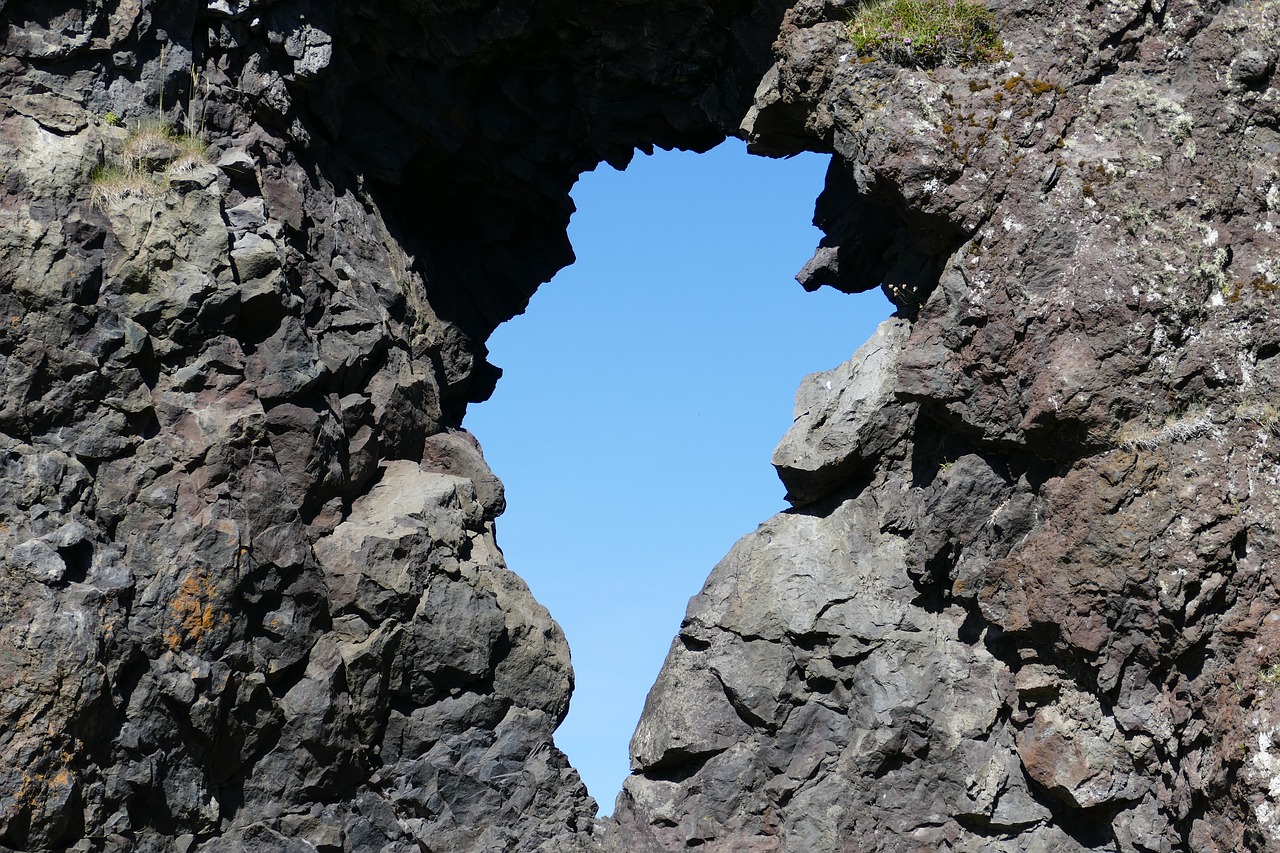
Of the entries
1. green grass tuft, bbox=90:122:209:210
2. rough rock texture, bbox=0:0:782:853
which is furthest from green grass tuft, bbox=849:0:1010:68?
green grass tuft, bbox=90:122:209:210

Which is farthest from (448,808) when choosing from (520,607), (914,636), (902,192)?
(902,192)

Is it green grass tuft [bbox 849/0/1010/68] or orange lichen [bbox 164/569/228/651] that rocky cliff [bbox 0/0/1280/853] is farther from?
green grass tuft [bbox 849/0/1010/68]

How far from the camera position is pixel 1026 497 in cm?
1293

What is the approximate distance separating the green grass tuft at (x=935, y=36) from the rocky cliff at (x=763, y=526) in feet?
0.64

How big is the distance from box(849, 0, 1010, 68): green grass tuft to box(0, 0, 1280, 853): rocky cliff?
19cm

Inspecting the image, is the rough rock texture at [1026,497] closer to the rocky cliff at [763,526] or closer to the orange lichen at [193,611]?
the rocky cliff at [763,526]

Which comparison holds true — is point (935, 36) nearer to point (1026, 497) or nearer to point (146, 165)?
point (1026, 497)

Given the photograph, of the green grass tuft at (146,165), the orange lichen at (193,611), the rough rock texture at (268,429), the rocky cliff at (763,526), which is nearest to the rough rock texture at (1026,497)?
the rocky cliff at (763,526)

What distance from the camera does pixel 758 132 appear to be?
14.9 m

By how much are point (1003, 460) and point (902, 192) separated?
282 centimetres

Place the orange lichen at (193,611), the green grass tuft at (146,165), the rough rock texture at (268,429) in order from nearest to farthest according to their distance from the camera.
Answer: the rough rock texture at (268,429) → the orange lichen at (193,611) → the green grass tuft at (146,165)

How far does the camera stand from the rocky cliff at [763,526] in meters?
11.9

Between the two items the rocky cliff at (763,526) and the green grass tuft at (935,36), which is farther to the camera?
the green grass tuft at (935,36)

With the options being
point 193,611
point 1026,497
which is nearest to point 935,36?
point 1026,497
